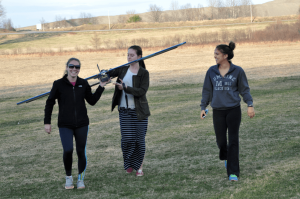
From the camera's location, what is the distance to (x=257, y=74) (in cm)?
2336

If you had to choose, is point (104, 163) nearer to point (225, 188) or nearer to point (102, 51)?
point (225, 188)

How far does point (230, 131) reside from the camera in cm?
459

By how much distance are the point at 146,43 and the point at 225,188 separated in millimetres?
51534

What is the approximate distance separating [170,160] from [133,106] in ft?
4.94

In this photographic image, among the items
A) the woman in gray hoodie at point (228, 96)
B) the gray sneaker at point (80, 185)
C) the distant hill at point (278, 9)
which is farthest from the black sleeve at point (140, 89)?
the distant hill at point (278, 9)

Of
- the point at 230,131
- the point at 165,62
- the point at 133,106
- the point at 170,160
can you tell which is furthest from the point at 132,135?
the point at 165,62

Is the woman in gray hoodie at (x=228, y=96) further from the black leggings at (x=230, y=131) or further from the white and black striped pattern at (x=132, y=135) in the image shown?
the white and black striped pattern at (x=132, y=135)

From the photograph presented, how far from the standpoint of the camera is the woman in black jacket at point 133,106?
199 inches

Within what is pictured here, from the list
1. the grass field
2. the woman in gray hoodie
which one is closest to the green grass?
the grass field

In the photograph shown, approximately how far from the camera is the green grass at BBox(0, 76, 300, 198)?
179 inches

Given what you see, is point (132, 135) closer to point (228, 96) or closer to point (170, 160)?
point (170, 160)

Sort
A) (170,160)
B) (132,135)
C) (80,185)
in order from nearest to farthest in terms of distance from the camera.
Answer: (80,185), (132,135), (170,160)

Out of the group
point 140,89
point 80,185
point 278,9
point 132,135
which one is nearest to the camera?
point 80,185

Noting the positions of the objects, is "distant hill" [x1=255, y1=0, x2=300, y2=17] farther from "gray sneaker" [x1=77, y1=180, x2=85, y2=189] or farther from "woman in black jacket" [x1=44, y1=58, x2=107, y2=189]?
"gray sneaker" [x1=77, y1=180, x2=85, y2=189]
